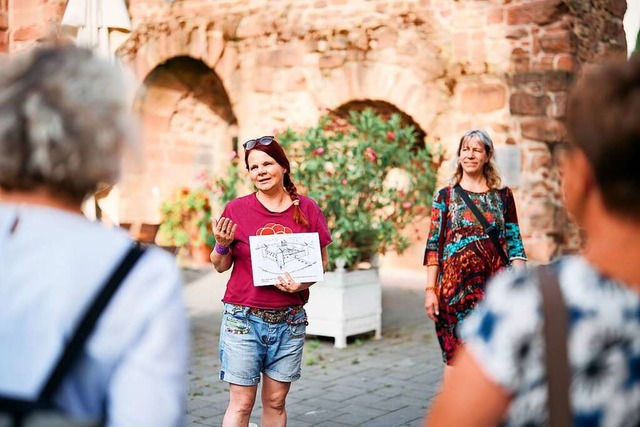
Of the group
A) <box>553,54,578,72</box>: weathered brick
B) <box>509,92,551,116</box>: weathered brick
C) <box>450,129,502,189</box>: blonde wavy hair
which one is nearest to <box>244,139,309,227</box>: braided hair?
<box>450,129,502,189</box>: blonde wavy hair

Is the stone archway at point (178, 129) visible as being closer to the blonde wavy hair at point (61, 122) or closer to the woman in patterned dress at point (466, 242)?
the woman in patterned dress at point (466, 242)

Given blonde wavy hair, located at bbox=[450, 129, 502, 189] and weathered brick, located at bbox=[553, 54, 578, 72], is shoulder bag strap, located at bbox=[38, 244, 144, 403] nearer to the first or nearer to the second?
blonde wavy hair, located at bbox=[450, 129, 502, 189]

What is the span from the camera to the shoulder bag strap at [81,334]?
4.36ft

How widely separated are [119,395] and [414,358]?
5293 mm

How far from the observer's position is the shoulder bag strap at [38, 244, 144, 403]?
1.33 meters

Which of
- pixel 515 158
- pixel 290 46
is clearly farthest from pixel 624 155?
pixel 290 46

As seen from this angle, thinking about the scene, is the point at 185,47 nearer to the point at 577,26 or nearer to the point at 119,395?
the point at 577,26

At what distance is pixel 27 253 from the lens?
139cm

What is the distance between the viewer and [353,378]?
5793 mm

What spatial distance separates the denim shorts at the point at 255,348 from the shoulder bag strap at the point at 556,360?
2279 millimetres

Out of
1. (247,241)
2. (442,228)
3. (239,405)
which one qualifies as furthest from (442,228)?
(239,405)

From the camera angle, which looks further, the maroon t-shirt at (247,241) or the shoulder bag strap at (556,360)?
the maroon t-shirt at (247,241)

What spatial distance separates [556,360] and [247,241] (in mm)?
2444

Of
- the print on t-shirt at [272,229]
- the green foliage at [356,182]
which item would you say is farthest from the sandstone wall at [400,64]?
the print on t-shirt at [272,229]
